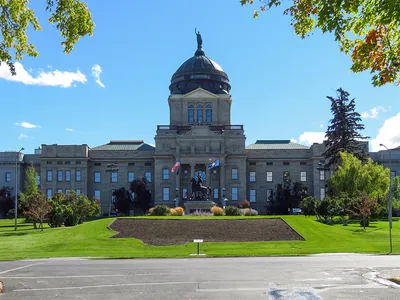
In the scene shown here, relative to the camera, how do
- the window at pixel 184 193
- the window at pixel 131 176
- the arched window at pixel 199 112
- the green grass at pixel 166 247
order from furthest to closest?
the arched window at pixel 199 112 < the window at pixel 131 176 < the window at pixel 184 193 < the green grass at pixel 166 247

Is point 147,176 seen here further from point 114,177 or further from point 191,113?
point 191,113

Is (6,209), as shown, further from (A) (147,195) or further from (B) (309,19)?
(B) (309,19)

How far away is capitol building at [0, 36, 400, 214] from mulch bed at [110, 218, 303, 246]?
4407 cm

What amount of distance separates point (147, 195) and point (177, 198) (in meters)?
7.41

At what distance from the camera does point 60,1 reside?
15.9 metres

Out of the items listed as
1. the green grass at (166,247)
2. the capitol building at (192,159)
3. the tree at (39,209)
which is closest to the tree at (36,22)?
the green grass at (166,247)

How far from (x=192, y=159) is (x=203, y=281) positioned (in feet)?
256

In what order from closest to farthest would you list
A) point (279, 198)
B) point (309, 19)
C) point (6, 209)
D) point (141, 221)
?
point (309, 19) → point (141, 221) → point (279, 198) → point (6, 209)

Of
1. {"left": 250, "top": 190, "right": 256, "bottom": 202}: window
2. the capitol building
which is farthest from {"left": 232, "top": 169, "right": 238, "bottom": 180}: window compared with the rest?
{"left": 250, "top": 190, "right": 256, "bottom": 202}: window

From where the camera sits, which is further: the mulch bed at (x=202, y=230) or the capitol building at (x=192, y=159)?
the capitol building at (x=192, y=159)

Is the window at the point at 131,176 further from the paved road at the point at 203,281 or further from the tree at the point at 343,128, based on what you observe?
the paved road at the point at 203,281

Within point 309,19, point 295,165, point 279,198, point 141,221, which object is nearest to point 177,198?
point 279,198

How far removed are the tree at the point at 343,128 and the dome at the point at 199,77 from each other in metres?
37.2

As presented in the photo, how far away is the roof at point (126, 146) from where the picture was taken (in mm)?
104500
